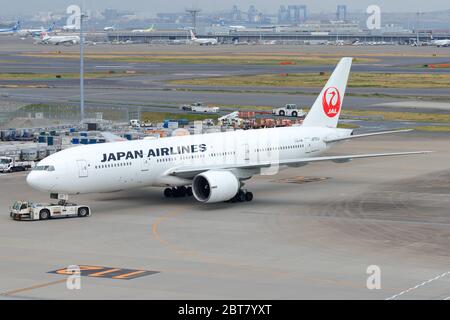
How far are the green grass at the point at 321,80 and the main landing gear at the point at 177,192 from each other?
318ft

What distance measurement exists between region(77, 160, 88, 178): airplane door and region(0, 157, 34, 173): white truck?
2352cm

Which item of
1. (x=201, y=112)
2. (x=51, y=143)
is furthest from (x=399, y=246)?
(x=201, y=112)

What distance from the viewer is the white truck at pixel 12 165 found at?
273 ft

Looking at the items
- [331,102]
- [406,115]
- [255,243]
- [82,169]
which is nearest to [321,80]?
[406,115]

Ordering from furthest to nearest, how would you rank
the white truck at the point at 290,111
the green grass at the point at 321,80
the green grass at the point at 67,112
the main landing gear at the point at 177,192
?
the green grass at the point at 321,80
the white truck at the point at 290,111
the green grass at the point at 67,112
the main landing gear at the point at 177,192

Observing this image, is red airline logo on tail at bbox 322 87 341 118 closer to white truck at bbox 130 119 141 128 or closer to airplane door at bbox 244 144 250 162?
airplane door at bbox 244 144 250 162

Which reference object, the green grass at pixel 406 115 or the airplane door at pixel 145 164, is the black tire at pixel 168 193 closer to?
the airplane door at pixel 145 164

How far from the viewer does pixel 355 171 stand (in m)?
82.1

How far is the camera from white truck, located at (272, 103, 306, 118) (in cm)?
12575

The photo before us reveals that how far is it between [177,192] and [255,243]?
16745 millimetres

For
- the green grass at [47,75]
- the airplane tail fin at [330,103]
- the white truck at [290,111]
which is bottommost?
the white truck at [290,111]

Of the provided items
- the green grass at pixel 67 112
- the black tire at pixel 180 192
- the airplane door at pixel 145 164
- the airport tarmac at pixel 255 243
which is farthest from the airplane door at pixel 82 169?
the green grass at pixel 67 112

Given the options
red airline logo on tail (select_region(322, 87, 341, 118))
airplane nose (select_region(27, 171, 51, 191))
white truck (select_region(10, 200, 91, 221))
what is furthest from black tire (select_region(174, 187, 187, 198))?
red airline logo on tail (select_region(322, 87, 341, 118))
